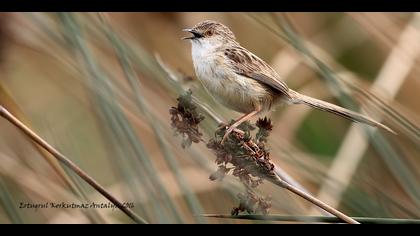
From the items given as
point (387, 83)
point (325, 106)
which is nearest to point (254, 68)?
point (325, 106)

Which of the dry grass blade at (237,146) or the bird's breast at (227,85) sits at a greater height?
the bird's breast at (227,85)

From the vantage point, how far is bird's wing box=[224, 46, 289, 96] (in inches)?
62.5

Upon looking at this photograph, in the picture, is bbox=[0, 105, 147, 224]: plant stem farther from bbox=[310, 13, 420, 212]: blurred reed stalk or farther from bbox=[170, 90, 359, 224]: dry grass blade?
bbox=[310, 13, 420, 212]: blurred reed stalk

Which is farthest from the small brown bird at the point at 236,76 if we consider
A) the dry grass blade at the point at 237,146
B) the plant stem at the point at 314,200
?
the plant stem at the point at 314,200

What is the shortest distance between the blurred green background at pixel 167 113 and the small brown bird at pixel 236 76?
0.05m

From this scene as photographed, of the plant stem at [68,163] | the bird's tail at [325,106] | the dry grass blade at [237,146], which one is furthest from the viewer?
the bird's tail at [325,106]

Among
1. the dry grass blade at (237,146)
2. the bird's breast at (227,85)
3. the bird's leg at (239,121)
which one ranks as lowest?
the dry grass blade at (237,146)

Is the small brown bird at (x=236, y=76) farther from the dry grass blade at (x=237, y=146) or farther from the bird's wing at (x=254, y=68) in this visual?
the dry grass blade at (x=237, y=146)

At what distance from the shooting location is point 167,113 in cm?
146

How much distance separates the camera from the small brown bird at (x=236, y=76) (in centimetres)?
157

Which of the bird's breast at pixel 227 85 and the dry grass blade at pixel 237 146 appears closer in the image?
the dry grass blade at pixel 237 146

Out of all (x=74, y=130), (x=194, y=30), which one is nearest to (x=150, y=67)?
(x=194, y=30)

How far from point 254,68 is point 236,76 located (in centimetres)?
5
